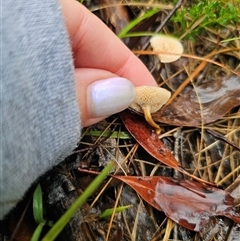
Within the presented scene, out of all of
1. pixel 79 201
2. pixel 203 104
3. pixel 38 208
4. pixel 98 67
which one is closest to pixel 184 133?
pixel 203 104

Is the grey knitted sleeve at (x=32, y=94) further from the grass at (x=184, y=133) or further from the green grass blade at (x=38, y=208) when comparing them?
the grass at (x=184, y=133)

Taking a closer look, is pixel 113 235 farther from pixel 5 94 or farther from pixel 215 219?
pixel 5 94

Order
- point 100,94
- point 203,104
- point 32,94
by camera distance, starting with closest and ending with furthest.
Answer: point 32,94
point 100,94
point 203,104

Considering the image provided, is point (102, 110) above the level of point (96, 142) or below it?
above

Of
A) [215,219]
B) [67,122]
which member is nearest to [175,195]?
[215,219]

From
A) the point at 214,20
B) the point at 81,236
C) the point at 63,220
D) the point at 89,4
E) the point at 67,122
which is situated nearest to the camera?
the point at 63,220

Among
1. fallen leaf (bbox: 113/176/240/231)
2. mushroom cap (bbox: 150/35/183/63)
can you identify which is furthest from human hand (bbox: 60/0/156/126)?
fallen leaf (bbox: 113/176/240/231)

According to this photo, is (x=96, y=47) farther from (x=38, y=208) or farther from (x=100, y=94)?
(x=38, y=208)
